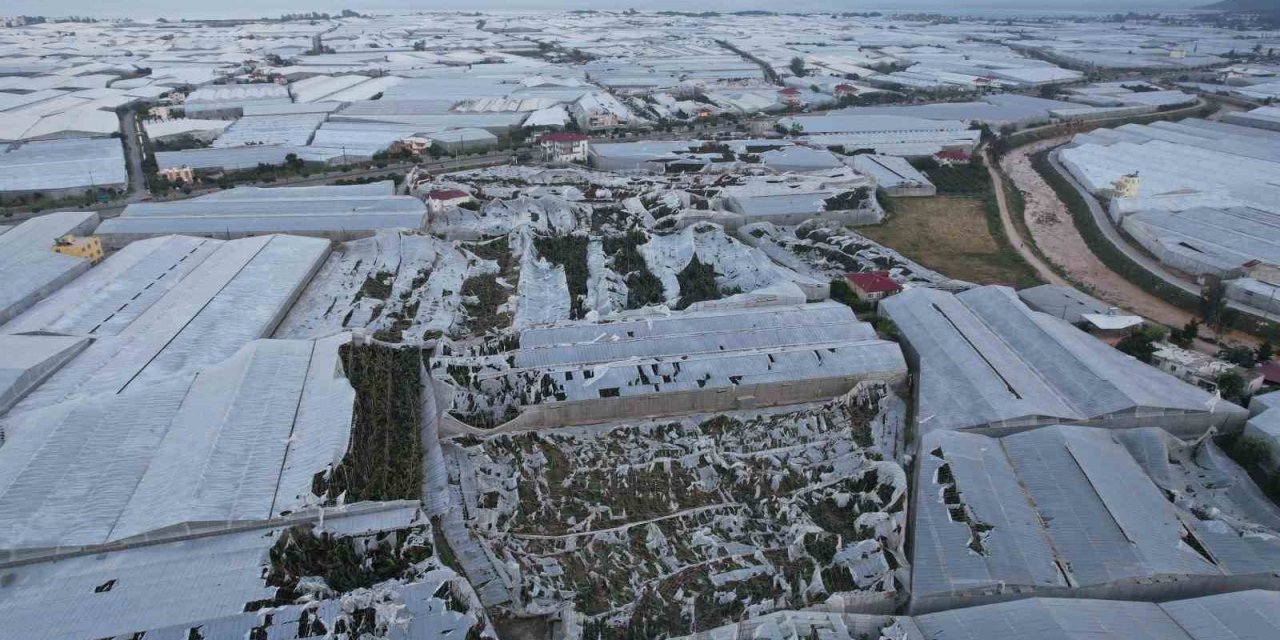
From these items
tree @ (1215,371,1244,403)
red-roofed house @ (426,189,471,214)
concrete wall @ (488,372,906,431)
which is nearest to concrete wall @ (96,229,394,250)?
red-roofed house @ (426,189,471,214)

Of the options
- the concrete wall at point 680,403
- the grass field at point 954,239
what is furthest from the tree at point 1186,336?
the concrete wall at point 680,403

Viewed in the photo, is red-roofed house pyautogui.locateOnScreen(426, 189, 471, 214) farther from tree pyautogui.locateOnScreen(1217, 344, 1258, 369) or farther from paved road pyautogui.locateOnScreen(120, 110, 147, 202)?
tree pyautogui.locateOnScreen(1217, 344, 1258, 369)


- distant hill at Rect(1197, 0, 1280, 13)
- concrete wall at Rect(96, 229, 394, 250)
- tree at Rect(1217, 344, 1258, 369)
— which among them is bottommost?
tree at Rect(1217, 344, 1258, 369)

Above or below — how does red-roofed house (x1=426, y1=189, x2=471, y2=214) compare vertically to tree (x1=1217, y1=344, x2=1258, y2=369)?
above

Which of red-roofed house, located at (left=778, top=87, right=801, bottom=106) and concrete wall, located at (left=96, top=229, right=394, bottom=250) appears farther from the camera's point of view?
red-roofed house, located at (left=778, top=87, right=801, bottom=106)

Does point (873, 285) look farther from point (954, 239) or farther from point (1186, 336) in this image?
point (954, 239)

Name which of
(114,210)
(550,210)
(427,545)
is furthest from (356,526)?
(114,210)
